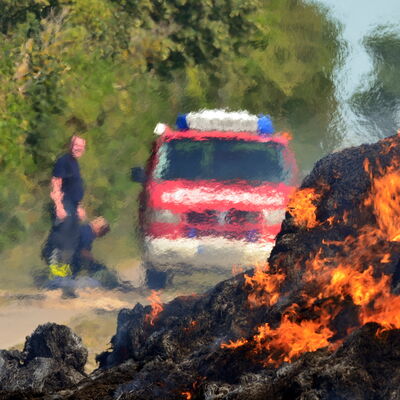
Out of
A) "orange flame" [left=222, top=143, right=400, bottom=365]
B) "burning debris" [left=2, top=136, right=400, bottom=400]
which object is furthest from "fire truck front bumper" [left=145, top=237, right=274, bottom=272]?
"orange flame" [left=222, top=143, right=400, bottom=365]

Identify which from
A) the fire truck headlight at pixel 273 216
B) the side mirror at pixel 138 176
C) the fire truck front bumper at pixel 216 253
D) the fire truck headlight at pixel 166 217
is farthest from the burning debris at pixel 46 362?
the side mirror at pixel 138 176

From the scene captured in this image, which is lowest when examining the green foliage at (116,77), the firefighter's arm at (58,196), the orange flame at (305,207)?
the orange flame at (305,207)

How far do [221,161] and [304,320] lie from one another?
244 inches

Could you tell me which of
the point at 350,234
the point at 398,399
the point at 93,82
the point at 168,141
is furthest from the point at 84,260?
the point at 398,399

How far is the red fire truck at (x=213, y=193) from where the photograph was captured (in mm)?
12078

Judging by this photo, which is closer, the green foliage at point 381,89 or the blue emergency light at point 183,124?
the blue emergency light at point 183,124

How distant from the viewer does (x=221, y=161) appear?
12.9 metres

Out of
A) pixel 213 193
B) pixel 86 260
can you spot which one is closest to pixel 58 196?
pixel 86 260

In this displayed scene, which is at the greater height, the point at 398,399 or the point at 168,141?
the point at 168,141

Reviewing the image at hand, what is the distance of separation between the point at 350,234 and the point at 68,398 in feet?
9.32

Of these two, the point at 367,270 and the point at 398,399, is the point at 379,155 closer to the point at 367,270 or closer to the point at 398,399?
the point at 367,270

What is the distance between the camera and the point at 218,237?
12.1 metres

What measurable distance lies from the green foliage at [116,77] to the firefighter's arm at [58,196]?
56cm

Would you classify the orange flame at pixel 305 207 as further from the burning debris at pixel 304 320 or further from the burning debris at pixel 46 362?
the burning debris at pixel 46 362
